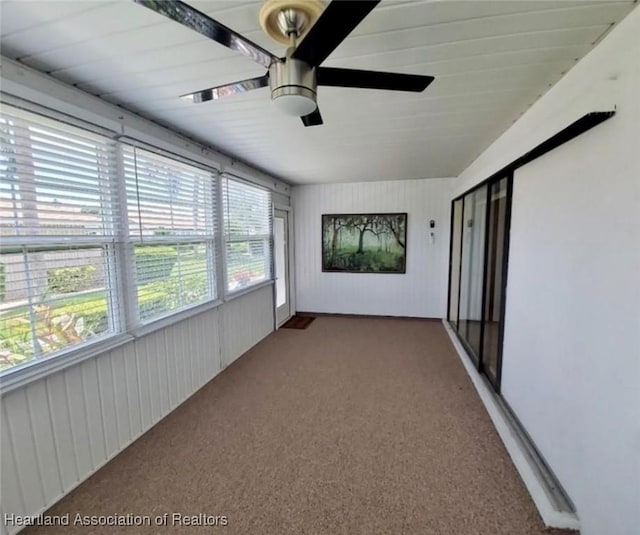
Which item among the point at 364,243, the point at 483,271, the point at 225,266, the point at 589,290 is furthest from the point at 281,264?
the point at 589,290

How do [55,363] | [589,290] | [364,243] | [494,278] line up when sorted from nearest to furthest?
[589,290], [55,363], [494,278], [364,243]

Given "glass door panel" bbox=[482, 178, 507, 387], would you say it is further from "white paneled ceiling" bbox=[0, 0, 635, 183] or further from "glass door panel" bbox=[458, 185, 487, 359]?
"white paneled ceiling" bbox=[0, 0, 635, 183]

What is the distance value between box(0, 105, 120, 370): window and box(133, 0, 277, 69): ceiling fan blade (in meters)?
1.24

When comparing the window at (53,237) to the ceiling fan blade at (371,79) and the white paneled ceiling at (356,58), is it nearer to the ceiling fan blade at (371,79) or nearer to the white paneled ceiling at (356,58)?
the white paneled ceiling at (356,58)

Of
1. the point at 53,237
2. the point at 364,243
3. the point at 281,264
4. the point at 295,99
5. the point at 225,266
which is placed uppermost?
the point at 295,99

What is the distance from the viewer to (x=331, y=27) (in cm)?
89

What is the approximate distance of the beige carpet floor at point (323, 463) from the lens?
5.10ft

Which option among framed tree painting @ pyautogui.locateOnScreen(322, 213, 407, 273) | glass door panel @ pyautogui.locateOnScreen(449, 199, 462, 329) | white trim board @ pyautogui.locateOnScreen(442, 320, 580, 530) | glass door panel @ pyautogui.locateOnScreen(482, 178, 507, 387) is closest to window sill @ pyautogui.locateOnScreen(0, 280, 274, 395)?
white trim board @ pyautogui.locateOnScreen(442, 320, 580, 530)

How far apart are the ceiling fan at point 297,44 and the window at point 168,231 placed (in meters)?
1.26

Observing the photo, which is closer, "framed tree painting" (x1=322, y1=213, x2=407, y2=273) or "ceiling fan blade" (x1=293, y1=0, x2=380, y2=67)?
A: "ceiling fan blade" (x1=293, y1=0, x2=380, y2=67)

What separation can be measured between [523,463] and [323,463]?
1.21m

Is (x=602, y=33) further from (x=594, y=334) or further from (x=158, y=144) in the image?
(x=158, y=144)

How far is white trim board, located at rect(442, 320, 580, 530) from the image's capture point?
1464 mm

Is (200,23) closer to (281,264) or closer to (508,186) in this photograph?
(508,186)
